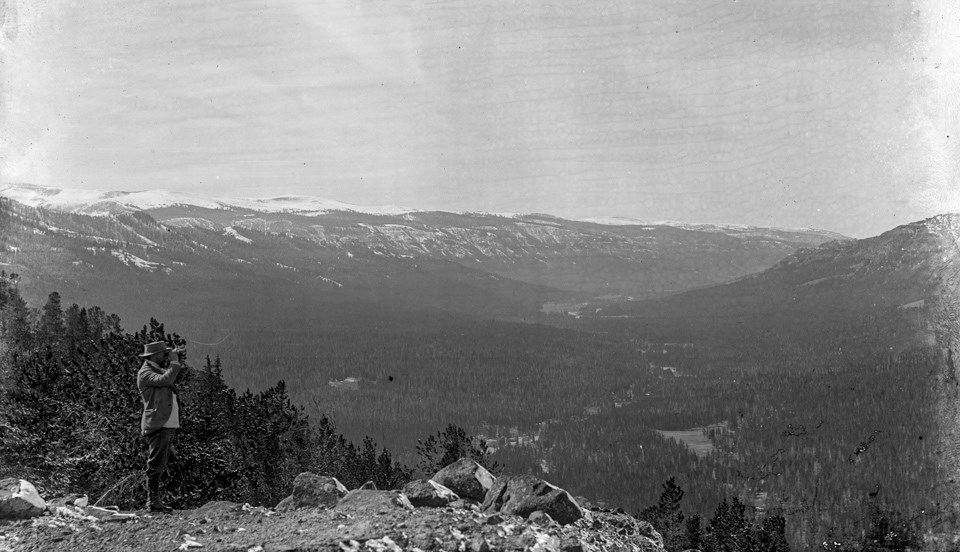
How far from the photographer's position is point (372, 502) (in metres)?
12.0

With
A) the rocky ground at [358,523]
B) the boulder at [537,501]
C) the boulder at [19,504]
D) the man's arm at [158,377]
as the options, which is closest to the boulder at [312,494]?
the rocky ground at [358,523]

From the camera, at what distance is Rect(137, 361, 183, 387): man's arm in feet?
41.4

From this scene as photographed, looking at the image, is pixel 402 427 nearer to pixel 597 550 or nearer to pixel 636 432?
pixel 636 432

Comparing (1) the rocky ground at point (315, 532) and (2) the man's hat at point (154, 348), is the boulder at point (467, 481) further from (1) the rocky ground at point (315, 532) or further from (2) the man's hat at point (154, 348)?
(2) the man's hat at point (154, 348)

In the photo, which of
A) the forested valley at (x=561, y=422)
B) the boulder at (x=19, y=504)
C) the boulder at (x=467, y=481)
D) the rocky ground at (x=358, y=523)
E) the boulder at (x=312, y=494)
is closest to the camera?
the rocky ground at (x=358, y=523)

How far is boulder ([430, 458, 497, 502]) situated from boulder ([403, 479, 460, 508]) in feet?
2.81

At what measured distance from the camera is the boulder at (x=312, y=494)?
41.9ft

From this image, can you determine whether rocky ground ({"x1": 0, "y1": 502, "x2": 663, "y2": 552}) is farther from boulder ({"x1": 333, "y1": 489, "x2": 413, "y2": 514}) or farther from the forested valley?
the forested valley

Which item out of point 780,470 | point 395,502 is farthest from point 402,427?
point 395,502

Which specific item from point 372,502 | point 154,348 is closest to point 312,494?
point 372,502

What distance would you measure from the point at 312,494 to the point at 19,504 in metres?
4.81

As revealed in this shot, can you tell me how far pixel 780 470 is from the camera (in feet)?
333

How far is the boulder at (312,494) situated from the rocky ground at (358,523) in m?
0.02

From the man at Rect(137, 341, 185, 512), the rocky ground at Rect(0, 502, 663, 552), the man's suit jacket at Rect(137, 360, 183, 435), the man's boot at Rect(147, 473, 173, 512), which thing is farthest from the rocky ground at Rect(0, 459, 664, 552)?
the man's suit jacket at Rect(137, 360, 183, 435)
